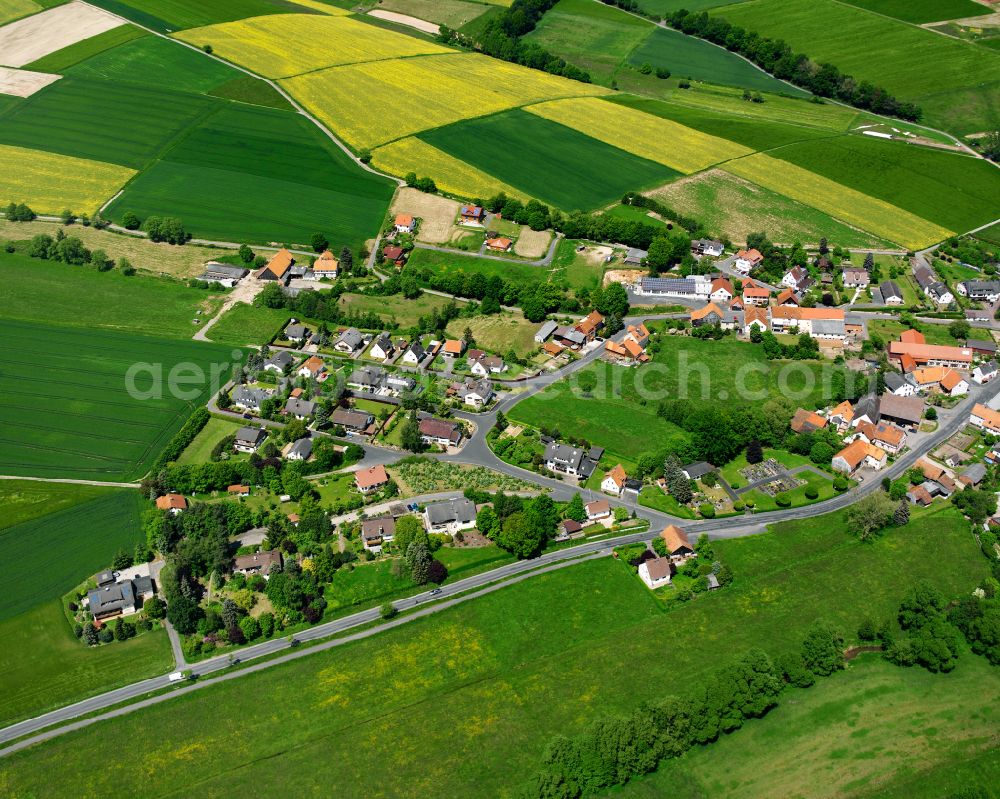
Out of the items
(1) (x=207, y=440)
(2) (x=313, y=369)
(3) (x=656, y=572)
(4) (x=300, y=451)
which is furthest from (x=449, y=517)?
(2) (x=313, y=369)

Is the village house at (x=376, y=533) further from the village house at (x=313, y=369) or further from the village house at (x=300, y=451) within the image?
the village house at (x=313, y=369)

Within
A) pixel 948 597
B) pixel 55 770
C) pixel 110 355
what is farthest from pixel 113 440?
pixel 948 597

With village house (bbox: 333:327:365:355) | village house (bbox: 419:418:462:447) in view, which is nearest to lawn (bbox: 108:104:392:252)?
village house (bbox: 333:327:365:355)

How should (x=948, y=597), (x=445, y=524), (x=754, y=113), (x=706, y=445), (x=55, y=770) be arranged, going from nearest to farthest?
1. (x=55, y=770)
2. (x=948, y=597)
3. (x=445, y=524)
4. (x=706, y=445)
5. (x=754, y=113)

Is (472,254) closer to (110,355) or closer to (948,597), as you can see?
(110,355)

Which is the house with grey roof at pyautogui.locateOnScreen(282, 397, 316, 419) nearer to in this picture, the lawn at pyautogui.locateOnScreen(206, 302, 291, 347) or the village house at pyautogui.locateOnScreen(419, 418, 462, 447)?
the village house at pyautogui.locateOnScreen(419, 418, 462, 447)

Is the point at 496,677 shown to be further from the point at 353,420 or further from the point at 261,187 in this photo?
the point at 261,187
